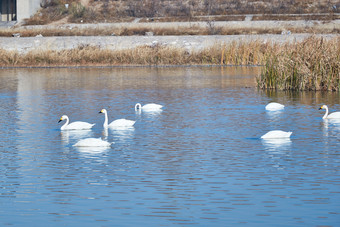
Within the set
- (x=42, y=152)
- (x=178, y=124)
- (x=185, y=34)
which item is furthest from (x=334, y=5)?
(x=42, y=152)

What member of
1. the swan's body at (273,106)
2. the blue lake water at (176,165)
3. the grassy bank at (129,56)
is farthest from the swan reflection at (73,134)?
the grassy bank at (129,56)

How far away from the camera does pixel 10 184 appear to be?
47.0 feet

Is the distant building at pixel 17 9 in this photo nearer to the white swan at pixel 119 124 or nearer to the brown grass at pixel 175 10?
the brown grass at pixel 175 10

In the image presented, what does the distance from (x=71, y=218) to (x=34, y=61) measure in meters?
41.1

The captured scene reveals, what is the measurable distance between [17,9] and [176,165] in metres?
64.4

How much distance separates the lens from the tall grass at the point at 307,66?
28938 millimetres

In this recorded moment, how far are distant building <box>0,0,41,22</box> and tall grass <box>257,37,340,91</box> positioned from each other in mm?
50065

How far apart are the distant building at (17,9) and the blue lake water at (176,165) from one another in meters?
48.6

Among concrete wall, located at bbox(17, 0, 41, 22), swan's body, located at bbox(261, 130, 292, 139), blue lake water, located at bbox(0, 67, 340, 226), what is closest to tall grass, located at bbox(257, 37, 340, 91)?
blue lake water, located at bbox(0, 67, 340, 226)

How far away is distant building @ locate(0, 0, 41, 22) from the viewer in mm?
77238

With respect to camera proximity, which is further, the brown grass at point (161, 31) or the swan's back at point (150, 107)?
the brown grass at point (161, 31)

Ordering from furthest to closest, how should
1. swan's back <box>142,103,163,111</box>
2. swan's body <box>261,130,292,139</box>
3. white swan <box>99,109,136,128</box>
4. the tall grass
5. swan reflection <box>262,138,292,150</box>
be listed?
1. the tall grass
2. swan's back <box>142,103,163,111</box>
3. white swan <box>99,109,136,128</box>
4. swan's body <box>261,130,292,139</box>
5. swan reflection <box>262,138,292,150</box>

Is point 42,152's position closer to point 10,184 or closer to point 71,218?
point 10,184

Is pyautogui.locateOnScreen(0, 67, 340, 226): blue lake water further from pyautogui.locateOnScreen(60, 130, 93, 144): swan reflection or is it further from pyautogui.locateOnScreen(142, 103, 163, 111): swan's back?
pyautogui.locateOnScreen(142, 103, 163, 111): swan's back
